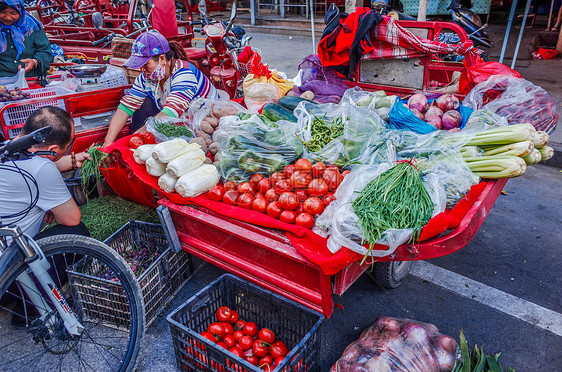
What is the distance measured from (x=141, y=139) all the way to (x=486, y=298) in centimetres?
311

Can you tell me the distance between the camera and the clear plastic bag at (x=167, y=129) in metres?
3.47

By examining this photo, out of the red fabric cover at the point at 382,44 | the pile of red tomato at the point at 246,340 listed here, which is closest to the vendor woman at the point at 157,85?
the red fabric cover at the point at 382,44

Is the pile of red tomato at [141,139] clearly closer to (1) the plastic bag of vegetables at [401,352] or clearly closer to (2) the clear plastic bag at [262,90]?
(2) the clear plastic bag at [262,90]

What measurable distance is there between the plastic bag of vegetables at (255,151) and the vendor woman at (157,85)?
42.7 inches

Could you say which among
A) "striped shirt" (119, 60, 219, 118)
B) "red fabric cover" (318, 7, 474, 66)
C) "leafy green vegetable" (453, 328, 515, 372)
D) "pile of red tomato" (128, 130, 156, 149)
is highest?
"red fabric cover" (318, 7, 474, 66)

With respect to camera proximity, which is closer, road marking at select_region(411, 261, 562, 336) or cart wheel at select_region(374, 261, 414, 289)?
road marking at select_region(411, 261, 562, 336)

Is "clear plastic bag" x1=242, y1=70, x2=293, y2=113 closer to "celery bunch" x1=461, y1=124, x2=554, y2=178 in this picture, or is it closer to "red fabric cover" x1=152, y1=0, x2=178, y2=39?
"celery bunch" x1=461, y1=124, x2=554, y2=178

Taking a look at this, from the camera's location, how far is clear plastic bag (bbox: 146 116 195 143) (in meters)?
3.47

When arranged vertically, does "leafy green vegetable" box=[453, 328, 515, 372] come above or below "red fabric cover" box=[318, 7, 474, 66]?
below

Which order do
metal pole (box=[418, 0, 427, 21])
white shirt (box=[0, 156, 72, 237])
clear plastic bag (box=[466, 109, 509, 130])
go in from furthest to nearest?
metal pole (box=[418, 0, 427, 21]) < clear plastic bag (box=[466, 109, 509, 130]) < white shirt (box=[0, 156, 72, 237])

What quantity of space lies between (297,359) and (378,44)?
355 centimetres

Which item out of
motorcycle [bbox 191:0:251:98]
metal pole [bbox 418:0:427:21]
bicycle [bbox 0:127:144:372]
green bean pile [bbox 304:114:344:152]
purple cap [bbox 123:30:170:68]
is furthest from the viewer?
metal pole [bbox 418:0:427:21]

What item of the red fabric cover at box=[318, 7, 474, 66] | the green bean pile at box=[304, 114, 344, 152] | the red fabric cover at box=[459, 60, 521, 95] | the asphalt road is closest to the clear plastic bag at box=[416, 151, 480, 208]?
the green bean pile at box=[304, 114, 344, 152]

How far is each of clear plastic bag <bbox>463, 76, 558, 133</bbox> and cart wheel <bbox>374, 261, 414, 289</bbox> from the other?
1.59m
